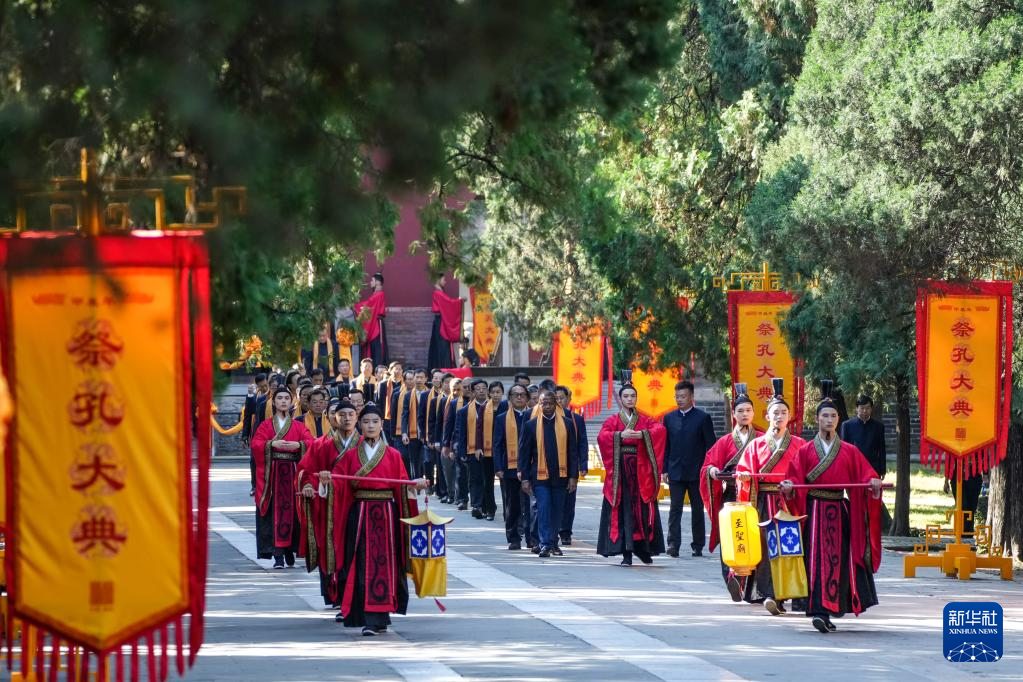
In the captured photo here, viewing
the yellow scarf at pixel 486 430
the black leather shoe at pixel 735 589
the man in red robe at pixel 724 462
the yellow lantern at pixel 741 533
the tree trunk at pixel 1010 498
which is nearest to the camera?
the yellow lantern at pixel 741 533

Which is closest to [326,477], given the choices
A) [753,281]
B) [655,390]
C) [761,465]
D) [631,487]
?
[761,465]

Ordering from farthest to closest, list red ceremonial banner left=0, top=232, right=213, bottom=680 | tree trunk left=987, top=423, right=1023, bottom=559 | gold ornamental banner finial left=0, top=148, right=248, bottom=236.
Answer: tree trunk left=987, top=423, right=1023, bottom=559 < red ceremonial banner left=0, top=232, right=213, bottom=680 < gold ornamental banner finial left=0, top=148, right=248, bottom=236

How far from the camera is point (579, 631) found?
42.5 feet

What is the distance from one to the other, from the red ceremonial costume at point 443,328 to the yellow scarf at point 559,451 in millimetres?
20084

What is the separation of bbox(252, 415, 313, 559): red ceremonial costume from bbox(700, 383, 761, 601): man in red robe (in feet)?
13.5

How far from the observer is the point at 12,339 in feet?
23.4

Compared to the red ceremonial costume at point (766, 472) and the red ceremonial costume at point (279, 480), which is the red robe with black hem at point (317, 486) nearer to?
the red ceremonial costume at point (766, 472)

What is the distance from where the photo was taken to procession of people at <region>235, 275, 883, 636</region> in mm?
13023

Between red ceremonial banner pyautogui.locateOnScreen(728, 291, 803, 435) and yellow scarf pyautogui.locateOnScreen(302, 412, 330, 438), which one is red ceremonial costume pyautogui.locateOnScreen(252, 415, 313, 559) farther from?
red ceremonial banner pyautogui.locateOnScreen(728, 291, 803, 435)

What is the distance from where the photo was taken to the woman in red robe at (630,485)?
1775 centimetres

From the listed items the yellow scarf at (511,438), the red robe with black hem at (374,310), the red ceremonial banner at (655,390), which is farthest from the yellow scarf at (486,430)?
the red robe with black hem at (374,310)

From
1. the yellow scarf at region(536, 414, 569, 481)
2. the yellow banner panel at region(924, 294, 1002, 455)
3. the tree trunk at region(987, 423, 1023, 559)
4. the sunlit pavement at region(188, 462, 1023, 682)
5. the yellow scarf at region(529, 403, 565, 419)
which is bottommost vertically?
the sunlit pavement at region(188, 462, 1023, 682)

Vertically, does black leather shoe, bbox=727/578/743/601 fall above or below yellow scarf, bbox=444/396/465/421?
below

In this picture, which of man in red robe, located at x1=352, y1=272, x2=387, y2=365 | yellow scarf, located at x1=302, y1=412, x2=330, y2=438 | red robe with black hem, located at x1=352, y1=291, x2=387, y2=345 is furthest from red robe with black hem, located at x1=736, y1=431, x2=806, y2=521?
man in red robe, located at x1=352, y1=272, x2=387, y2=365
